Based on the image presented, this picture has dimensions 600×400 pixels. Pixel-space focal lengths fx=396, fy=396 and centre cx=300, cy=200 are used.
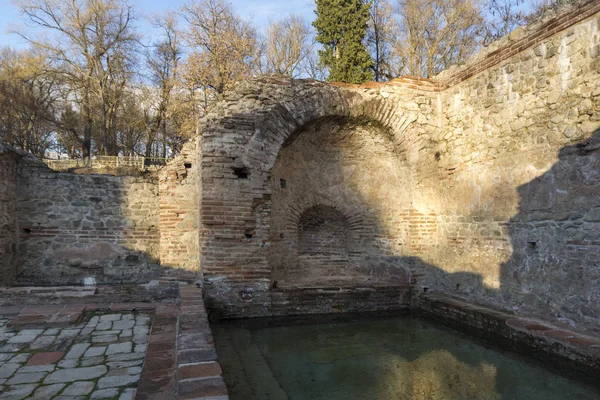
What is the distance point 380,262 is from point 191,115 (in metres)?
14.7

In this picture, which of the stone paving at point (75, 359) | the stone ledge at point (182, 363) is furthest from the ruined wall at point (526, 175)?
the stone paving at point (75, 359)

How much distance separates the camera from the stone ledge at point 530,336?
3.97 meters

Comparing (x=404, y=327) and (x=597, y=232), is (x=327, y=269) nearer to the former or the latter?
(x=404, y=327)

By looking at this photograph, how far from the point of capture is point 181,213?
7.02m

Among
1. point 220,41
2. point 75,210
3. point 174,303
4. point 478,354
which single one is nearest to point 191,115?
point 220,41

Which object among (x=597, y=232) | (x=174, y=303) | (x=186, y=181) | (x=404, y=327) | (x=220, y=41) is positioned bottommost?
(x=404, y=327)

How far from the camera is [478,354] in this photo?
462 centimetres

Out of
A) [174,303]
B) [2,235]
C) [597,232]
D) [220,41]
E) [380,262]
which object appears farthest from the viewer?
[220,41]

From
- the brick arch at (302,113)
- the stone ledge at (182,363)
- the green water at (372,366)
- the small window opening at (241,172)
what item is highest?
the brick arch at (302,113)

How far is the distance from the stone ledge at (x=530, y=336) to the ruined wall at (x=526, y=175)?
1.15ft

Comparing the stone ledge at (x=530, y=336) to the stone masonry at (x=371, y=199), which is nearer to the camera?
the stone ledge at (x=530, y=336)

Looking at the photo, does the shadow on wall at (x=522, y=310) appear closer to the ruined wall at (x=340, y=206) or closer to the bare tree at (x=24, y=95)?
the ruined wall at (x=340, y=206)

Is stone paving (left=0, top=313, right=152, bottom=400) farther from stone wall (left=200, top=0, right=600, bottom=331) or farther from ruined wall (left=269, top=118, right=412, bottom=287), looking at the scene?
ruined wall (left=269, top=118, right=412, bottom=287)

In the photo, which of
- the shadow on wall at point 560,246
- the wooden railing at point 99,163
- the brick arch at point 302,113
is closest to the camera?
the shadow on wall at point 560,246
